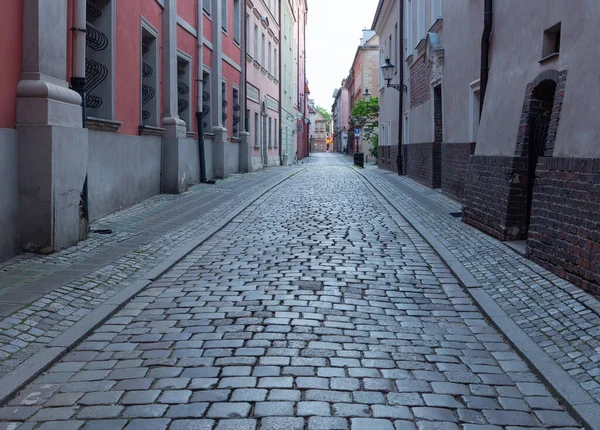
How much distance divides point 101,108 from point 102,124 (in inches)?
28.3

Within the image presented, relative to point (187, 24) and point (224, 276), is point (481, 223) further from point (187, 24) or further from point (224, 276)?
point (187, 24)

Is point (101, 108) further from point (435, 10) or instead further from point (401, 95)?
point (401, 95)

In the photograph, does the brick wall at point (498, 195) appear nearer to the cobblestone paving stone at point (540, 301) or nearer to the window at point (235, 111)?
the cobblestone paving stone at point (540, 301)

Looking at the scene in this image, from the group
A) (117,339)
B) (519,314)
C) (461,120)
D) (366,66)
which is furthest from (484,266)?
(366,66)

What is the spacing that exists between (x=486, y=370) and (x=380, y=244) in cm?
502

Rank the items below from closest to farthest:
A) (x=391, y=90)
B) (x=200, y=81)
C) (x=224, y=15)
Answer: (x=200, y=81) → (x=224, y=15) → (x=391, y=90)

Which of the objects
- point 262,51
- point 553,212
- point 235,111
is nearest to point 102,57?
point 553,212

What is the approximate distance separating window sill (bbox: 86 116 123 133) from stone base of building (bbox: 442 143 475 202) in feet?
22.0

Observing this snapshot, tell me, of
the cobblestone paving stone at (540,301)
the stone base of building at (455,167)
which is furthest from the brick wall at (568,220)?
the stone base of building at (455,167)

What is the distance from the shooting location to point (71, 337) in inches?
195

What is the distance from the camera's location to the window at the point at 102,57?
11.6m

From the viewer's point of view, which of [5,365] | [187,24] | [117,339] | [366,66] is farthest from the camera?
[366,66]

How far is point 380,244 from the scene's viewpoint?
30.8 feet

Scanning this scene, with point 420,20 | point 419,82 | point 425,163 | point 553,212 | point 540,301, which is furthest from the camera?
point 419,82
